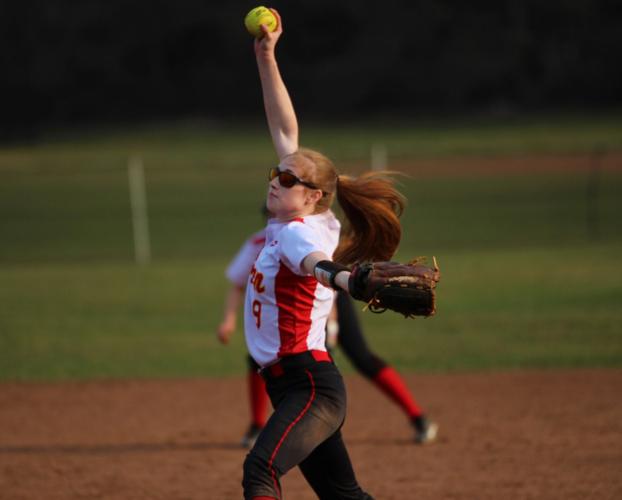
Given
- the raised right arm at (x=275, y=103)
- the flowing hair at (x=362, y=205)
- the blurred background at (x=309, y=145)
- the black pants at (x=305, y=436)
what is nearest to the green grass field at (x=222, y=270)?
the blurred background at (x=309, y=145)

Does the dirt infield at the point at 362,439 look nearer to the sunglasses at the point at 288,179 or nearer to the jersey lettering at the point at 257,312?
the jersey lettering at the point at 257,312

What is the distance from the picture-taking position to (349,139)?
43812mm

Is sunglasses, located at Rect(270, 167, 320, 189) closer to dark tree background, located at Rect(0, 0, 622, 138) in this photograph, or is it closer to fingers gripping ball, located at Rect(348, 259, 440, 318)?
fingers gripping ball, located at Rect(348, 259, 440, 318)

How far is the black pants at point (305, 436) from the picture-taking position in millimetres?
3750

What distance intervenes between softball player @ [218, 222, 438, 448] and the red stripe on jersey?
7.53ft

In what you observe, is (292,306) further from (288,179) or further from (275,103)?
(275,103)

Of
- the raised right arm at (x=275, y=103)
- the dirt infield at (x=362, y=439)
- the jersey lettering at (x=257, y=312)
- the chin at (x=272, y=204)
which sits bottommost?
the dirt infield at (x=362, y=439)

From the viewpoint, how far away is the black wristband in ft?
11.6

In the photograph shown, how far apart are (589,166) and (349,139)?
48.3 feet

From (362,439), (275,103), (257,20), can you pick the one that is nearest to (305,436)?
(275,103)

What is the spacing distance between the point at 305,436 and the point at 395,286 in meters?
0.72

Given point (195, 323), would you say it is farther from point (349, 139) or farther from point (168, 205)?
point (349, 139)

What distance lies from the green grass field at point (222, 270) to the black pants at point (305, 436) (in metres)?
1.08

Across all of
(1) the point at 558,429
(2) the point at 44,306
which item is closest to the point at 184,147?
(2) the point at 44,306
